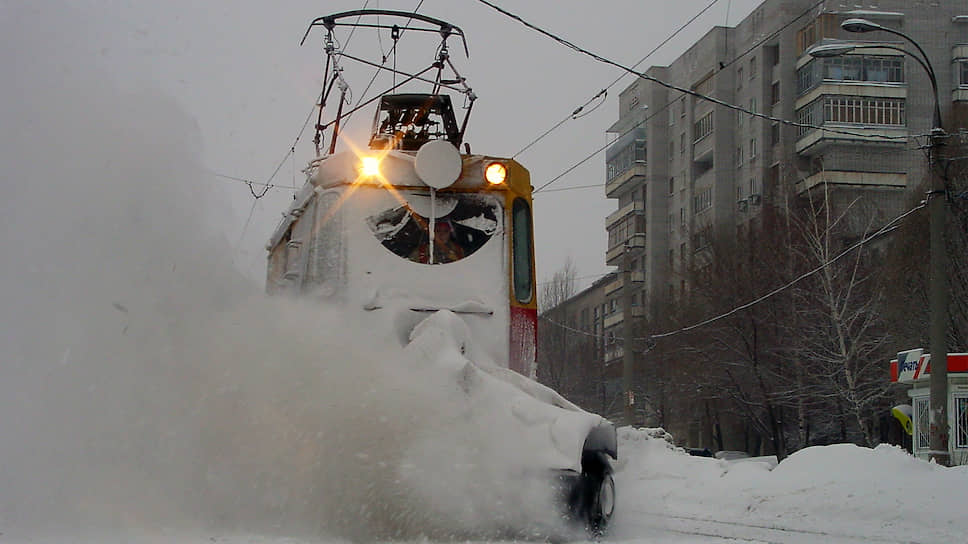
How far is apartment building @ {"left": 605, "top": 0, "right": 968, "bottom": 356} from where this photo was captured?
50844 mm

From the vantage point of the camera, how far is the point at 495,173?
8570 mm

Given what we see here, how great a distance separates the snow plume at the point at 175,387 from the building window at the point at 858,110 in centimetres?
4669

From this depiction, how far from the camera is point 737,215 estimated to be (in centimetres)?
5722

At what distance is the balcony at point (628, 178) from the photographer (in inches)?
2808

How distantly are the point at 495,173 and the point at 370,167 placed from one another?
98 centimetres

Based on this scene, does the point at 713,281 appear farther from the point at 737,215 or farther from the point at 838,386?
the point at 737,215

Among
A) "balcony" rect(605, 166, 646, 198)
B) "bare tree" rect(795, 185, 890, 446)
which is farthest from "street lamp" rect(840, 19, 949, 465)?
"balcony" rect(605, 166, 646, 198)

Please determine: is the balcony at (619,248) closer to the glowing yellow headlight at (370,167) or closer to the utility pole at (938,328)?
the utility pole at (938,328)

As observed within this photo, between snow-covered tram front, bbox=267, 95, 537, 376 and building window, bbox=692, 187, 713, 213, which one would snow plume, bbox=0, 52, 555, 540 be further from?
building window, bbox=692, 187, 713, 213

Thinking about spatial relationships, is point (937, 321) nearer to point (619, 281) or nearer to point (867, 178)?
point (867, 178)

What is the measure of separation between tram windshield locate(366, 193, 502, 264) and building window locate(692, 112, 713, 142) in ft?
181

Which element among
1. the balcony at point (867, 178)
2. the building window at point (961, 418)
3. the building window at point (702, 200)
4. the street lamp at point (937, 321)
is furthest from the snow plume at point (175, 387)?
the building window at point (702, 200)

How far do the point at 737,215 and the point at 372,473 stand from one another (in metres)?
53.1

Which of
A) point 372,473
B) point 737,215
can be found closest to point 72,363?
point 372,473
